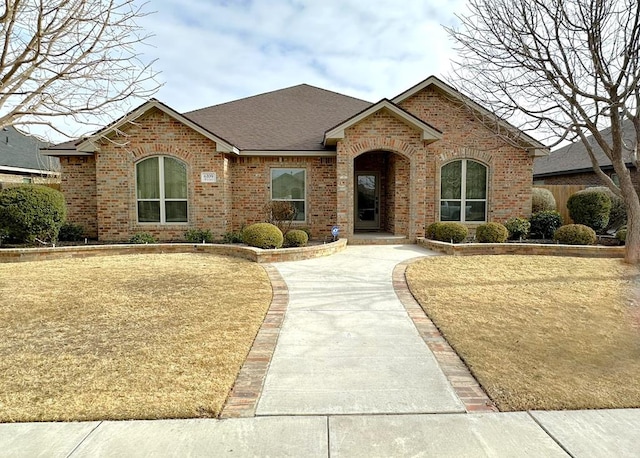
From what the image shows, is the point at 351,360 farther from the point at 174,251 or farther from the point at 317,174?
the point at 317,174

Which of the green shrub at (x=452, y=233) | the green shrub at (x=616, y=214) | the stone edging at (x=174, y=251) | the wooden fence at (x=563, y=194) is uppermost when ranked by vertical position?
the wooden fence at (x=563, y=194)

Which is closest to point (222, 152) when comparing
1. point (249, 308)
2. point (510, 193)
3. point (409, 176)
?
point (409, 176)

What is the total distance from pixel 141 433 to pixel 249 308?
298 centimetres

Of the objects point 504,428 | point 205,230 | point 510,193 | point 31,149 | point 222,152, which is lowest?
point 504,428

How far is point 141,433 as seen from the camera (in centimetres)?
278

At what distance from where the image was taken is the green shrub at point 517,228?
1265 centimetres

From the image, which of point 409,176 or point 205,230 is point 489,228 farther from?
point 205,230

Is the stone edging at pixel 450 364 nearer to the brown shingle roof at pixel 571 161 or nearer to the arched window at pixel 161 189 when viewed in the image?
the arched window at pixel 161 189

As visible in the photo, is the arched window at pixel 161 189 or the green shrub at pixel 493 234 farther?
the arched window at pixel 161 189

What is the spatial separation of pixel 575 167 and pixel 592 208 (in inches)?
347

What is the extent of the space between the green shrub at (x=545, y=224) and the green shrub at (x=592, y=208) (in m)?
1.04

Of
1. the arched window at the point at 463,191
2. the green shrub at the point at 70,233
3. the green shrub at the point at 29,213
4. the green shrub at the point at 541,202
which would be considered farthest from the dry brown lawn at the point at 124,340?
the green shrub at the point at 541,202

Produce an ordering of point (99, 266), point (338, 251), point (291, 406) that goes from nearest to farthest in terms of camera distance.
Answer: point (291, 406), point (99, 266), point (338, 251)

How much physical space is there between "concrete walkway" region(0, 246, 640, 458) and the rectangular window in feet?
33.0
